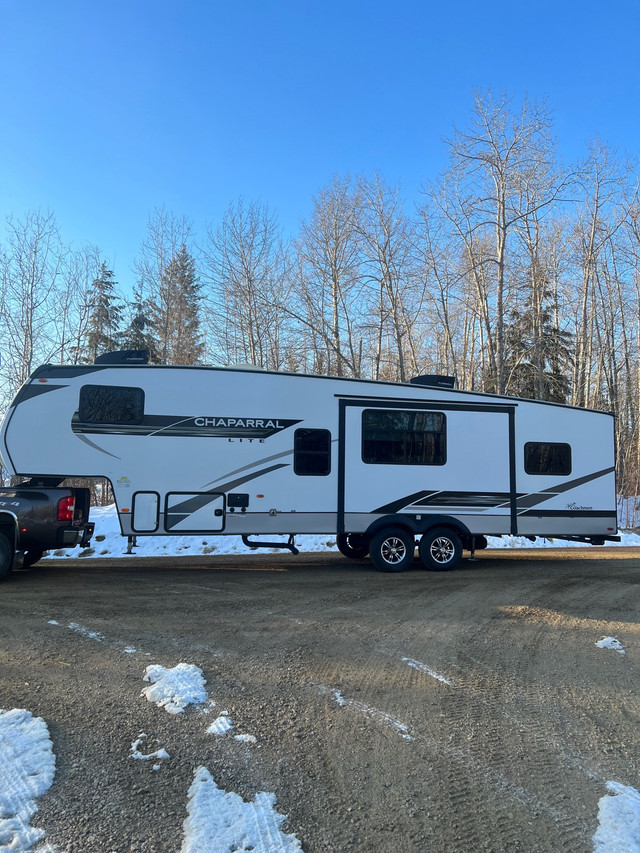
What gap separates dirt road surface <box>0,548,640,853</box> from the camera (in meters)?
2.89

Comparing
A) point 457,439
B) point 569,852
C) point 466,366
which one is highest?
point 466,366

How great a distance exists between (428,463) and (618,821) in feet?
23.9

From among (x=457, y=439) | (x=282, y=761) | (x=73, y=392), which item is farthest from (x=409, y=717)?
(x=73, y=392)

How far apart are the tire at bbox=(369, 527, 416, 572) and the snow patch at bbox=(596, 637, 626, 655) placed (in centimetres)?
417

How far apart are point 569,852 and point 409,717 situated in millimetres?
1506

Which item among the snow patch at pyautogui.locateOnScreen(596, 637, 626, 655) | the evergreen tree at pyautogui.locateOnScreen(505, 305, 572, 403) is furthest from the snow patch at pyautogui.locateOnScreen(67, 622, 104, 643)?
the evergreen tree at pyautogui.locateOnScreen(505, 305, 572, 403)

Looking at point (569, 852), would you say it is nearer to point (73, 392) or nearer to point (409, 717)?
point (409, 717)

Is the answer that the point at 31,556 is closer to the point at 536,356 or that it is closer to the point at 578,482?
the point at 578,482

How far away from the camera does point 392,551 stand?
32.4ft

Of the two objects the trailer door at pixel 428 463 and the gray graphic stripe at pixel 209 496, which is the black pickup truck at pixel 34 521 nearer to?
the gray graphic stripe at pixel 209 496

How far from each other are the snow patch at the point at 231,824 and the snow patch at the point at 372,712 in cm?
115

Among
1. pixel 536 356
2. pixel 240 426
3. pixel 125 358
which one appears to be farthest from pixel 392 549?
pixel 536 356

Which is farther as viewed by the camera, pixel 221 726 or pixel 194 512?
pixel 194 512

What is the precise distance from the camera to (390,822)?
286cm
